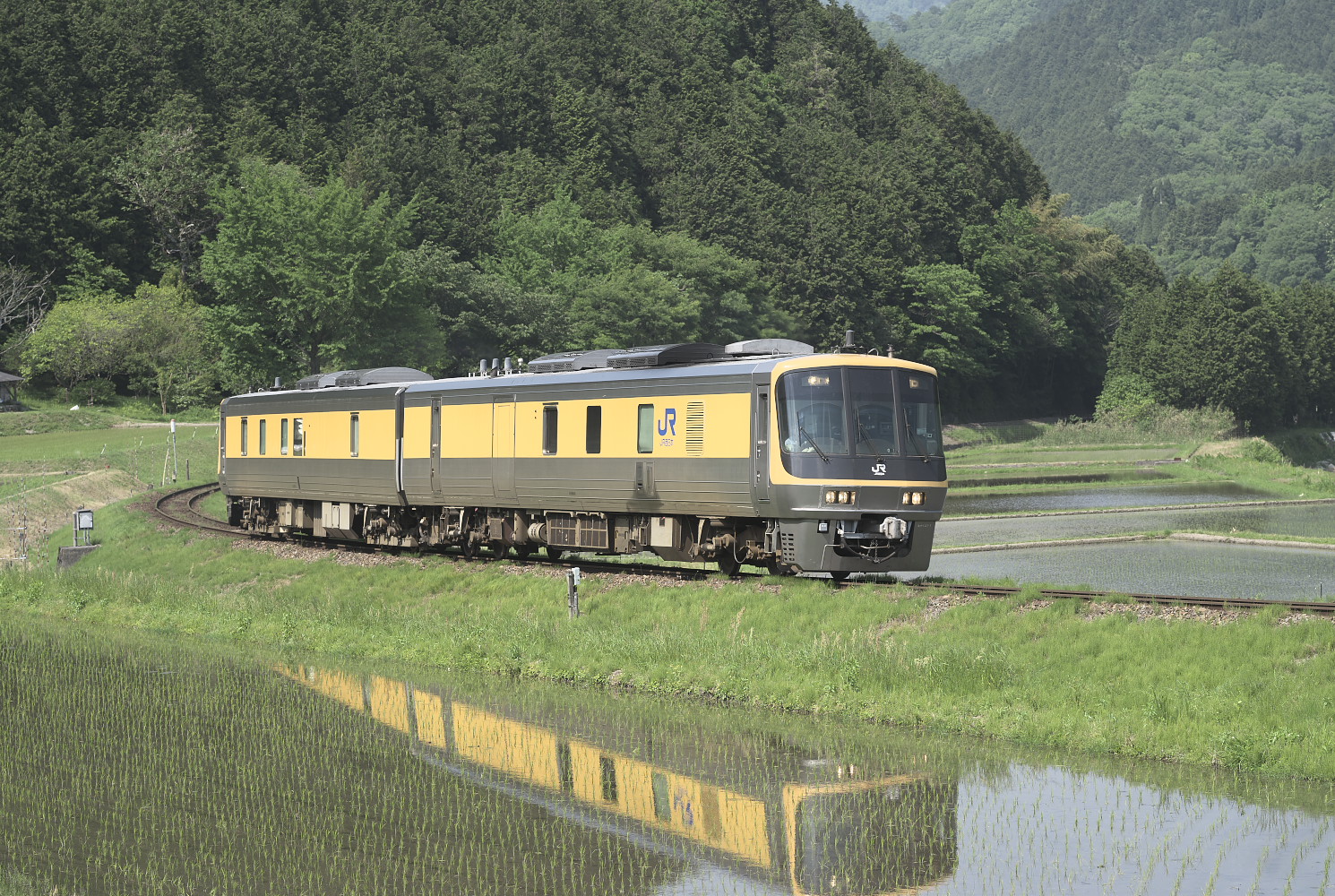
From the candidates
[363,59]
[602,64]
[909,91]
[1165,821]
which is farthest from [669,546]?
[909,91]

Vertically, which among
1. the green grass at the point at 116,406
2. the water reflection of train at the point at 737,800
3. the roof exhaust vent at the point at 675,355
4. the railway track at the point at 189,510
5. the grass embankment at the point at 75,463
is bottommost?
the water reflection of train at the point at 737,800

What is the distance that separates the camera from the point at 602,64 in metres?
144

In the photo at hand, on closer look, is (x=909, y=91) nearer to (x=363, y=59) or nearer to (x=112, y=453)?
(x=363, y=59)

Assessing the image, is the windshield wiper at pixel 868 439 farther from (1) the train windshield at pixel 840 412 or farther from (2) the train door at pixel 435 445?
(2) the train door at pixel 435 445

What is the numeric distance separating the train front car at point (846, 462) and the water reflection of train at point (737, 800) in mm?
6665

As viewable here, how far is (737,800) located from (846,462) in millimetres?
9299

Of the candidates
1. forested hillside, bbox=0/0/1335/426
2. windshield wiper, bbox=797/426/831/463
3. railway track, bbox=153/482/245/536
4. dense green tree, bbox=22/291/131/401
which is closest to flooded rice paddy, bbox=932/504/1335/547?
windshield wiper, bbox=797/426/831/463

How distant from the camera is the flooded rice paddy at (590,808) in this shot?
10781 millimetres

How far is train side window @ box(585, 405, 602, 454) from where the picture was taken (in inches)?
1030

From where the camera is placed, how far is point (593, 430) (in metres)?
26.3

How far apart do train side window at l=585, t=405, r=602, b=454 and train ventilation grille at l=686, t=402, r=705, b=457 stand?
8.33ft

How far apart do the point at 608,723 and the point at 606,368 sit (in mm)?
11181

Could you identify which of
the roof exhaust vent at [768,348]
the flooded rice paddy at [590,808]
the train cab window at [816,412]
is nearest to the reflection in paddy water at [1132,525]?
the roof exhaust vent at [768,348]

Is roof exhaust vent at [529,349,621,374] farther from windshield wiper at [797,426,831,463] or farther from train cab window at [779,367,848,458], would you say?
windshield wiper at [797,426,831,463]
